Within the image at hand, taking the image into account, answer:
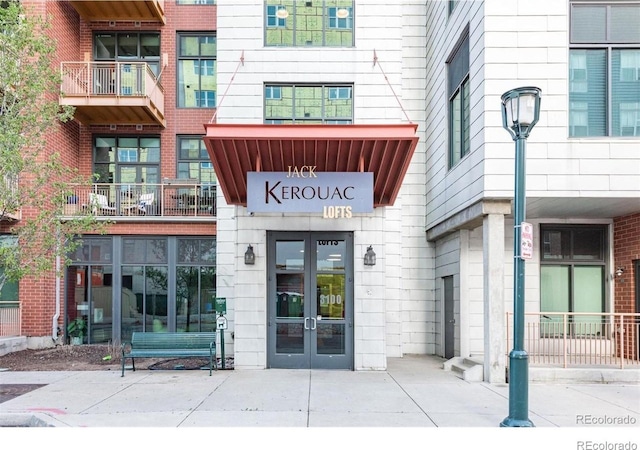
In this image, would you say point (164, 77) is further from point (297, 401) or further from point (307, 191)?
point (297, 401)

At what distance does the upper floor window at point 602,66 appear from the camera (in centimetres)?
1094

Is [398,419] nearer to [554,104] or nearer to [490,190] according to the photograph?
[490,190]

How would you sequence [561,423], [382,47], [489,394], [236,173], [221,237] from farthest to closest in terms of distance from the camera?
1. [221,237]
2. [382,47]
3. [236,173]
4. [489,394]
5. [561,423]

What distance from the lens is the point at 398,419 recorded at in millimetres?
7945

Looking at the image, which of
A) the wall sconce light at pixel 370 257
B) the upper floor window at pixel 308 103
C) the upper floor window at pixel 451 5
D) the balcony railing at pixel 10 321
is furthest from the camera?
the balcony railing at pixel 10 321

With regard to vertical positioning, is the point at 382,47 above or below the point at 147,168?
above

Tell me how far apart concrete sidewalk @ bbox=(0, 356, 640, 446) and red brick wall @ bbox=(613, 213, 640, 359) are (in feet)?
8.09

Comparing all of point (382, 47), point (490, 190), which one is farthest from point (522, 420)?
point (382, 47)

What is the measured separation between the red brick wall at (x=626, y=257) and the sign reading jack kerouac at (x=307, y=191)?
256 inches

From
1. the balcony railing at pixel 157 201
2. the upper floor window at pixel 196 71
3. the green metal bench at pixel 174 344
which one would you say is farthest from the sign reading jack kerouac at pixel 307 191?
the upper floor window at pixel 196 71

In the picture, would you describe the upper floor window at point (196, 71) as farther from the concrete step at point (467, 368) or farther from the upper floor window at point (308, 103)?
the concrete step at point (467, 368)

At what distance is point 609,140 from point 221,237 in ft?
34.0

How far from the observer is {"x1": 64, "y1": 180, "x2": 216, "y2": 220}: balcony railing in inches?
666

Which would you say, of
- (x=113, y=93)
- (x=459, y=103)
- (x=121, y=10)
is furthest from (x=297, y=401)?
(x=121, y=10)
